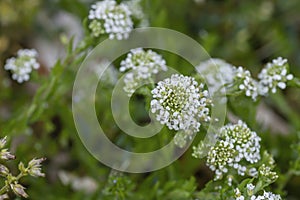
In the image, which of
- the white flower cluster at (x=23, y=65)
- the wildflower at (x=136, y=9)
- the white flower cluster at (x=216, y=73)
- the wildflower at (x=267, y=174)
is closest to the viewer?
the wildflower at (x=267, y=174)

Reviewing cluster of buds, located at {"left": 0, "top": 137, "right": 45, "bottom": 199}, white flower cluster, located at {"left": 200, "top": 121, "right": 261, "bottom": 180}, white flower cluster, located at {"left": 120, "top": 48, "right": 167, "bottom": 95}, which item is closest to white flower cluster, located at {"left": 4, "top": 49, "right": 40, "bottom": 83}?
white flower cluster, located at {"left": 120, "top": 48, "right": 167, "bottom": 95}

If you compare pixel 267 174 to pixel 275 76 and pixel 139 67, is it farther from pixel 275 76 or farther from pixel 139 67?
pixel 139 67

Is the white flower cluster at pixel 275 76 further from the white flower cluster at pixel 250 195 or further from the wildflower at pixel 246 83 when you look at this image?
the white flower cluster at pixel 250 195

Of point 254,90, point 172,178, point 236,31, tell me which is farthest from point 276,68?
point 236,31

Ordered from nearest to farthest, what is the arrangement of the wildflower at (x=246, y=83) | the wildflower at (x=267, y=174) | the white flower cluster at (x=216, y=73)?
1. the wildflower at (x=267, y=174)
2. the wildflower at (x=246, y=83)
3. the white flower cluster at (x=216, y=73)

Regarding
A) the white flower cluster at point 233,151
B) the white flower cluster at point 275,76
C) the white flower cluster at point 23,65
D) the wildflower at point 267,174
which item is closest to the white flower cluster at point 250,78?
the white flower cluster at point 275,76

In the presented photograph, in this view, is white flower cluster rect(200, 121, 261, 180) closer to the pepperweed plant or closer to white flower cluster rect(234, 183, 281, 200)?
the pepperweed plant

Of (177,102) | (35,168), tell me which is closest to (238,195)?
(177,102)

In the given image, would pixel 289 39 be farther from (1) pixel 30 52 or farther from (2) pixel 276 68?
(1) pixel 30 52
